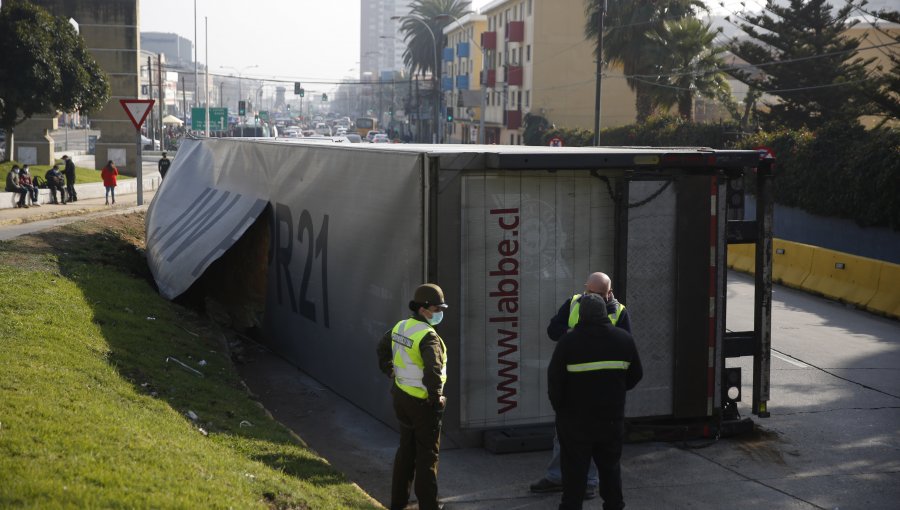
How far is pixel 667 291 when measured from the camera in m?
9.34

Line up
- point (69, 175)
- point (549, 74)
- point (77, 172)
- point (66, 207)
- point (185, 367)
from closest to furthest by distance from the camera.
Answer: point (185, 367) < point (66, 207) < point (69, 175) < point (77, 172) < point (549, 74)

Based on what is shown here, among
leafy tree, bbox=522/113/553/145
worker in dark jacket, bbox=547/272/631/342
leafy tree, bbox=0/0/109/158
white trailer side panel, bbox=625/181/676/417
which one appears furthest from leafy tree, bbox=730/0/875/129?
worker in dark jacket, bbox=547/272/631/342

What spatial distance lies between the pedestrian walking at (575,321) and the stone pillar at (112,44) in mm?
38166

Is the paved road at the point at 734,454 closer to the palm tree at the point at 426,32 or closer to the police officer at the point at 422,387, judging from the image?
the police officer at the point at 422,387

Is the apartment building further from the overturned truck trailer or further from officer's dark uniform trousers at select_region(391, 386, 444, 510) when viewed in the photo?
officer's dark uniform trousers at select_region(391, 386, 444, 510)

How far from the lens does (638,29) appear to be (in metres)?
43.7

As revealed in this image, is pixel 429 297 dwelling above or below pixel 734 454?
above

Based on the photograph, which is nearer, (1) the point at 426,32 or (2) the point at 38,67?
(2) the point at 38,67

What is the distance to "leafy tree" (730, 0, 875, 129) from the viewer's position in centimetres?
3609

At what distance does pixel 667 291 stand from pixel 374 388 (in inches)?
119

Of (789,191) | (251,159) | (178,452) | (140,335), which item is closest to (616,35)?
(789,191)

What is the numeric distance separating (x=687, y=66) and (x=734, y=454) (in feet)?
115

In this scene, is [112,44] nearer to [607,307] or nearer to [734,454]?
[734,454]

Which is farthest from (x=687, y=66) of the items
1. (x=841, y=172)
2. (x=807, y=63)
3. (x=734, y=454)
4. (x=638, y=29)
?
(x=734, y=454)
